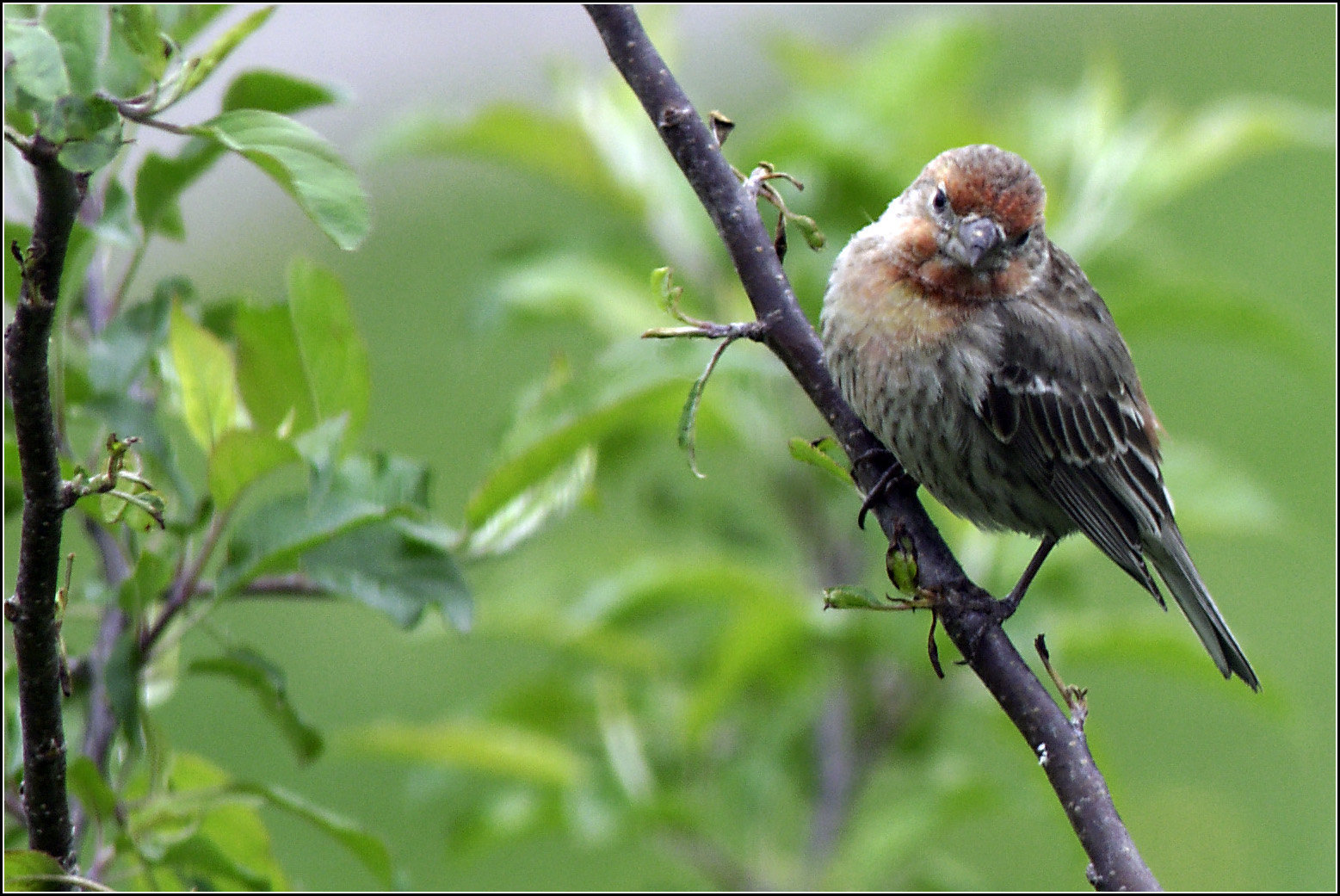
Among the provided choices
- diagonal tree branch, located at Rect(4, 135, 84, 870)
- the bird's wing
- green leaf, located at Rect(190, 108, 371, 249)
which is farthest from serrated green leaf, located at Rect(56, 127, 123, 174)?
the bird's wing

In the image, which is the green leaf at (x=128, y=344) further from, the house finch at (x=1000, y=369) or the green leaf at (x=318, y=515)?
the house finch at (x=1000, y=369)

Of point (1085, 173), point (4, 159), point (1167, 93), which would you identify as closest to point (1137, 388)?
point (1085, 173)

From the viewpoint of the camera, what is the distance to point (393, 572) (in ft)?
6.96

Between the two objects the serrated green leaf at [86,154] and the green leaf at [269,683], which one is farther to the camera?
the green leaf at [269,683]

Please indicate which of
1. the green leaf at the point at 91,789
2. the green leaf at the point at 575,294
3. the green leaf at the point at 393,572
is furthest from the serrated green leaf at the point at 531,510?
the green leaf at the point at 575,294

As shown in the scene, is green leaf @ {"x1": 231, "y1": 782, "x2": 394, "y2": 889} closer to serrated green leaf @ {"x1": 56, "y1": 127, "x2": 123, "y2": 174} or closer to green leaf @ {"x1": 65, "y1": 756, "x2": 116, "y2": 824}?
green leaf @ {"x1": 65, "y1": 756, "x2": 116, "y2": 824}

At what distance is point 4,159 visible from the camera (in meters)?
2.17

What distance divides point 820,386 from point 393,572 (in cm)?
66

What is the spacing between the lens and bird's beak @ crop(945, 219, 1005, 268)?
3012 millimetres

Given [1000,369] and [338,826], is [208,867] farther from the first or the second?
[1000,369]

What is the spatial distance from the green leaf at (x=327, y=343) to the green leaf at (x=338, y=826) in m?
0.52

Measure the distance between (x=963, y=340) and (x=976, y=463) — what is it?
0.84ft

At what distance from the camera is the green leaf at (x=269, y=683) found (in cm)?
210

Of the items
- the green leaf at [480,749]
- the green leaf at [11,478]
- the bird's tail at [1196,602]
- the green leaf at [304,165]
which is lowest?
the green leaf at [480,749]
